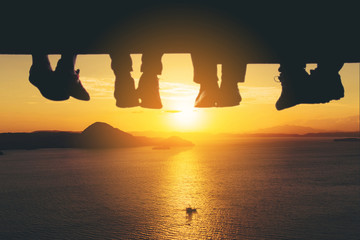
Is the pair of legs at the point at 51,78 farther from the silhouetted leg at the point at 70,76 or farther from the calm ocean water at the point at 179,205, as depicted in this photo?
the calm ocean water at the point at 179,205

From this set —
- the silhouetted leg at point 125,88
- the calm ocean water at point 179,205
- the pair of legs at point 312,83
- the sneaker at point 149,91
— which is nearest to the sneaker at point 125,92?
the silhouetted leg at point 125,88

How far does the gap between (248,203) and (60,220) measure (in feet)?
288

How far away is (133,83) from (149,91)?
0.89ft

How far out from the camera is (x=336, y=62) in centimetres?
437

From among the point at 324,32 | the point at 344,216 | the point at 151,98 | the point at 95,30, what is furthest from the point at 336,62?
the point at 344,216

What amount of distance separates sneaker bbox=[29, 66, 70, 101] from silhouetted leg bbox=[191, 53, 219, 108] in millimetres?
1900

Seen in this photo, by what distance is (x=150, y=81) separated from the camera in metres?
4.33

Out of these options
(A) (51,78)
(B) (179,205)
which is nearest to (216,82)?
(A) (51,78)

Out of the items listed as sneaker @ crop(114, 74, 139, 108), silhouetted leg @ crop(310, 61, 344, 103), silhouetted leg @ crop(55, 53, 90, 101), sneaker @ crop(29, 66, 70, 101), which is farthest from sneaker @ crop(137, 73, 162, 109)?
silhouetted leg @ crop(310, 61, 344, 103)

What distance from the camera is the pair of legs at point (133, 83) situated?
4185mm

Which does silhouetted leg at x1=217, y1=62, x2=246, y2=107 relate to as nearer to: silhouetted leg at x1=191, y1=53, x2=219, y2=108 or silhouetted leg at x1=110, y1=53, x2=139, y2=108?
silhouetted leg at x1=191, y1=53, x2=219, y2=108

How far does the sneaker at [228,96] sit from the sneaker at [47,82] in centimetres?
222

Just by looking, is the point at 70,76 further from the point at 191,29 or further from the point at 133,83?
the point at 191,29

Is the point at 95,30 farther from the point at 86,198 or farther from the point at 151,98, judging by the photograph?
the point at 86,198
